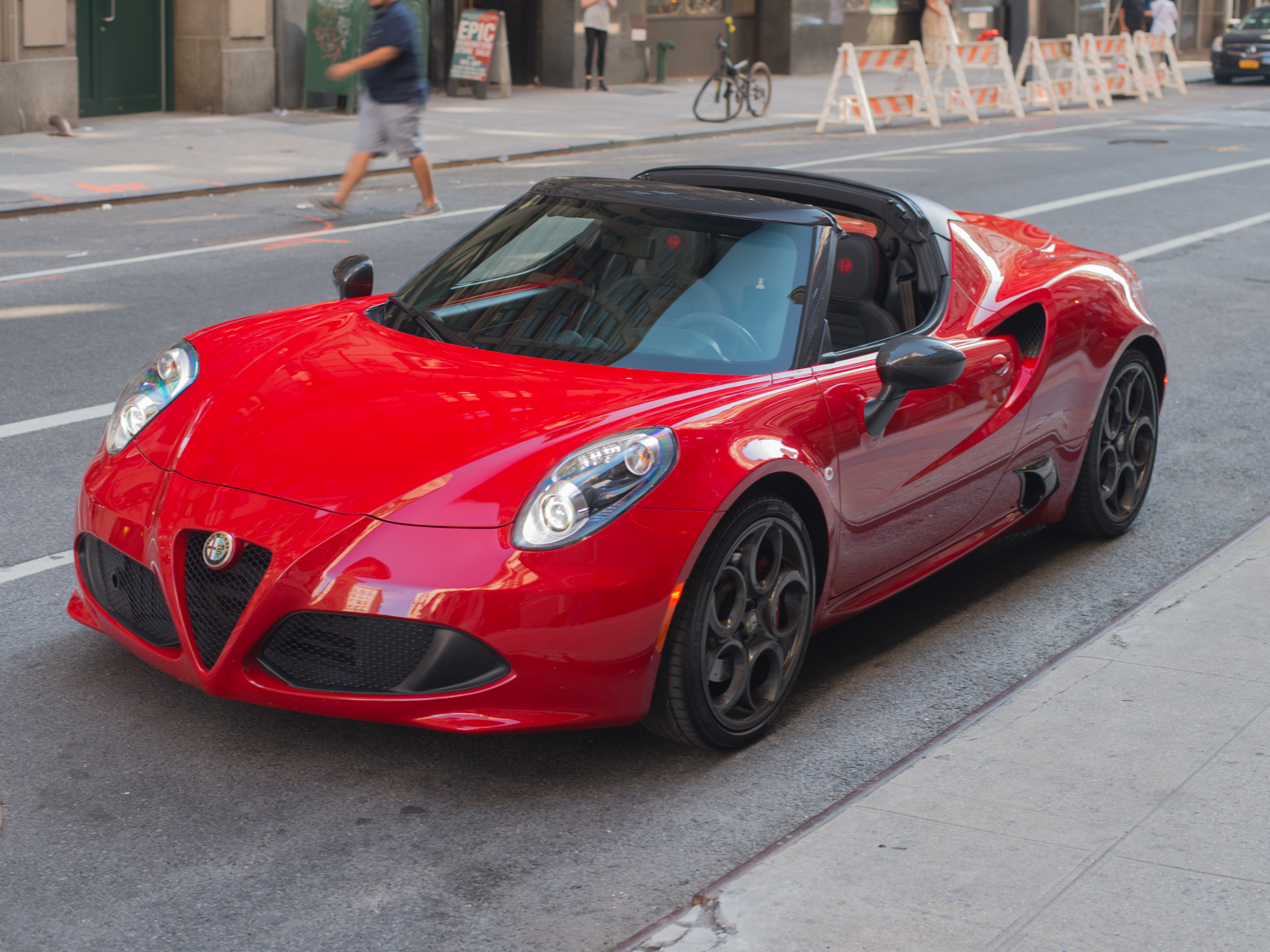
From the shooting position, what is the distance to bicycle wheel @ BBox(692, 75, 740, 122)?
75.7ft

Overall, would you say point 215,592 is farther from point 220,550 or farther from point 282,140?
point 282,140

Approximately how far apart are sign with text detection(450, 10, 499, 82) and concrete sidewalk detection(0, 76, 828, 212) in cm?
44

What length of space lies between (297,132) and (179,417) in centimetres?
1576

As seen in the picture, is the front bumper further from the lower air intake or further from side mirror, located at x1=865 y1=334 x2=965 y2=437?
side mirror, located at x1=865 y1=334 x2=965 y2=437

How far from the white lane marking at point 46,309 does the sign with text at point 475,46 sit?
15450 mm

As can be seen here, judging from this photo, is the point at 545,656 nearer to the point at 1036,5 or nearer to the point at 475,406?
the point at 475,406

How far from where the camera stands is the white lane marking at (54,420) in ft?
21.1

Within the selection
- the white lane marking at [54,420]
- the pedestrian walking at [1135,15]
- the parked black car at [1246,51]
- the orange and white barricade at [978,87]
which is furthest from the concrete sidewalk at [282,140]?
the parked black car at [1246,51]

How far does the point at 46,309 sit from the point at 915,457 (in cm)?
635

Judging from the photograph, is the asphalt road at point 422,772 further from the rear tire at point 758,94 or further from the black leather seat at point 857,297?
the rear tire at point 758,94

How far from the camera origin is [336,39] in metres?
20.5

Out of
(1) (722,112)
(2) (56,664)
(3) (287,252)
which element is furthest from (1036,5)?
(2) (56,664)

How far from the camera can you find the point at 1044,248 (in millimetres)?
5602

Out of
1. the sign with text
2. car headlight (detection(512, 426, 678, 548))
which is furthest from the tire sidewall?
the sign with text
